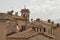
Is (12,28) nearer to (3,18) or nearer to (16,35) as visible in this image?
(16,35)

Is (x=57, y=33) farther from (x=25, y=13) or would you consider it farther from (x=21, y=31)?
(x=25, y=13)

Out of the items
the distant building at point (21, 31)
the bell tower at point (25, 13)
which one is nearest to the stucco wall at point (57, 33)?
the distant building at point (21, 31)

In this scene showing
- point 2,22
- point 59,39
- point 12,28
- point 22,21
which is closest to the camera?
point 2,22

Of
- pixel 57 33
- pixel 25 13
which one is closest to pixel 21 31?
pixel 57 33

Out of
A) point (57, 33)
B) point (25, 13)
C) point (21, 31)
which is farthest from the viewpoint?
point (25, 13)

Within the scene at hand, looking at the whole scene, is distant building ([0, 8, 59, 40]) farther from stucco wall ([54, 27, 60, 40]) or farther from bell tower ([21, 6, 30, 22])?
stucco wall ([54, 27, 60, 40])

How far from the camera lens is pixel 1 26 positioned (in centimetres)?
2333

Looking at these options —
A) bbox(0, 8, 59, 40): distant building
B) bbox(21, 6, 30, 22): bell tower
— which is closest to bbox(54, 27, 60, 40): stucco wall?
bbox(0, 8, 59, 40): distant building

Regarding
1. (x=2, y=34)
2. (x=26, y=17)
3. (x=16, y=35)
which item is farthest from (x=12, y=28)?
(x=26, y=17)

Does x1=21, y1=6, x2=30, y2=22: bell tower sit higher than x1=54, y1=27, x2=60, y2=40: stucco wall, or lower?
higher

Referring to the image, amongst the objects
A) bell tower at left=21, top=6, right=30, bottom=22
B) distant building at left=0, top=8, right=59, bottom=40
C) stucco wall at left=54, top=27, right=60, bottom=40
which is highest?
bell tower at left=21, top=6, right=30, bottom=22

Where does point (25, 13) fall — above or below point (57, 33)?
above

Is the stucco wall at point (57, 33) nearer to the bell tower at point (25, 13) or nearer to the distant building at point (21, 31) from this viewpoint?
the distant building at point (21, 31)

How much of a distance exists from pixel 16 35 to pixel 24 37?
85cm
